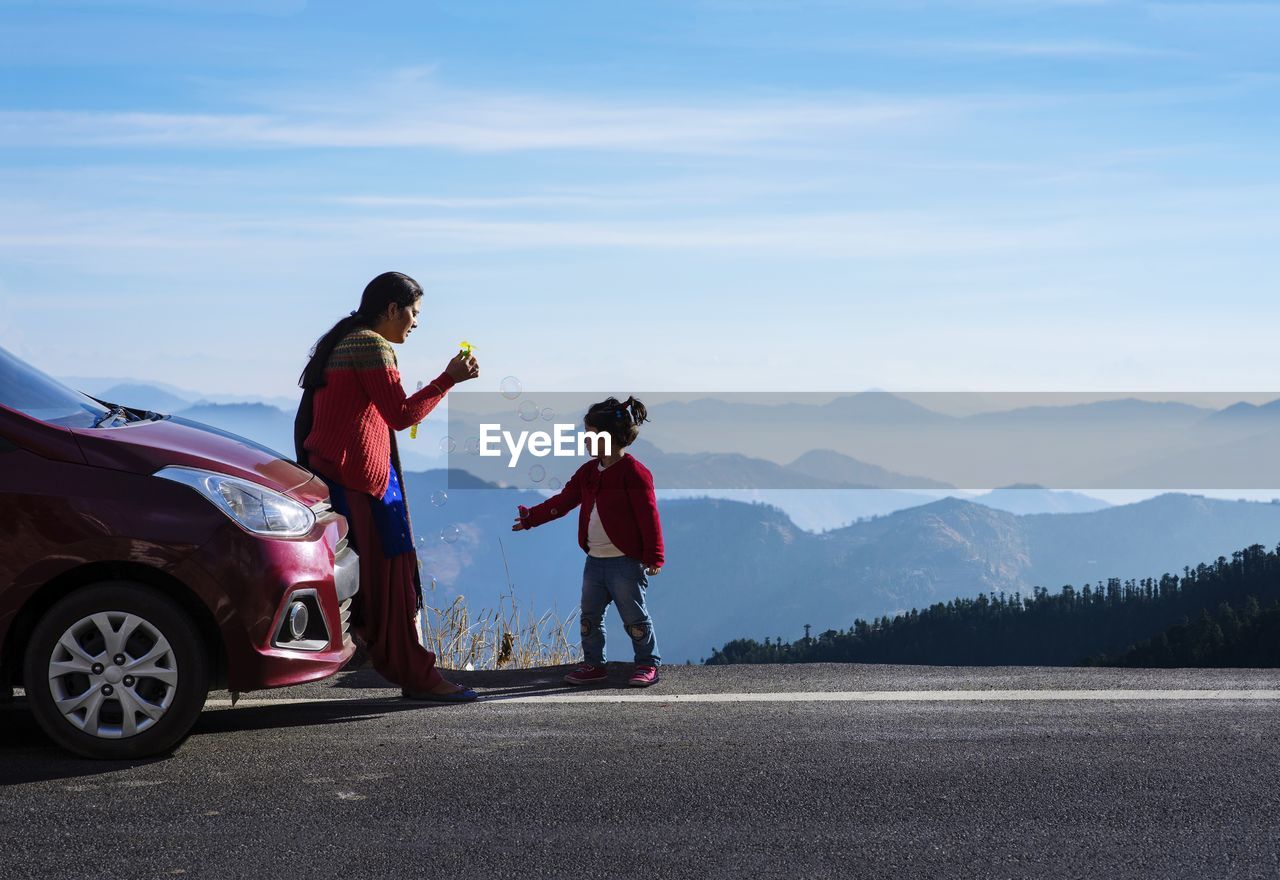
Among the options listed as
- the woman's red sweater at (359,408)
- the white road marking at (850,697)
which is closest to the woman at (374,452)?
the woman's red sweater at (359,408)

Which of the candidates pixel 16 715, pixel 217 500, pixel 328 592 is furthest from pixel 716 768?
pixel 16 715

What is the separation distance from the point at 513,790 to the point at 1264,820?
2613 millimetres

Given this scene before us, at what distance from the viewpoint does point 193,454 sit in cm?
575

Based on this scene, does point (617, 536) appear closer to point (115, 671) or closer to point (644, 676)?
point (644, 676)

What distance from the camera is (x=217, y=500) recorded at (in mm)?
5613

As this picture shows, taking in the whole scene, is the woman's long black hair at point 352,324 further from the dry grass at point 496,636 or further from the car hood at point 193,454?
the dry grass at point 496,636

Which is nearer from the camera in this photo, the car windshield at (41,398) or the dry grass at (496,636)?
the car windshield at (41,398)

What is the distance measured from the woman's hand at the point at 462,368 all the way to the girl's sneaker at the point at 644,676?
6.57 ft

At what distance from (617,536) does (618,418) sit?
65cm

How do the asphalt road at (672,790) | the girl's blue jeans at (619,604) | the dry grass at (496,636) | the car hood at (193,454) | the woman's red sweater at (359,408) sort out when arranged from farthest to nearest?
the dry grass at (496,636) → the girl's blue jeans at (619,604) → the woman's red sweater at (359,408) → the car hood at (193,454) → the asphalt road at (672,790)

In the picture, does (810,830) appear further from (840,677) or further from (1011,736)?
(840,677)

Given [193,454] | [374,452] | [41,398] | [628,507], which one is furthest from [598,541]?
[41,398]

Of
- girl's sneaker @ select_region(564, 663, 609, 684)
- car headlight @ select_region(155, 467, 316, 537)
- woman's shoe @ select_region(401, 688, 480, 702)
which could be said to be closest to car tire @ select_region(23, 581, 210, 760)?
car headlight @ select_region(155, 467, 316, 537)

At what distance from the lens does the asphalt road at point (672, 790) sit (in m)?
4.37
